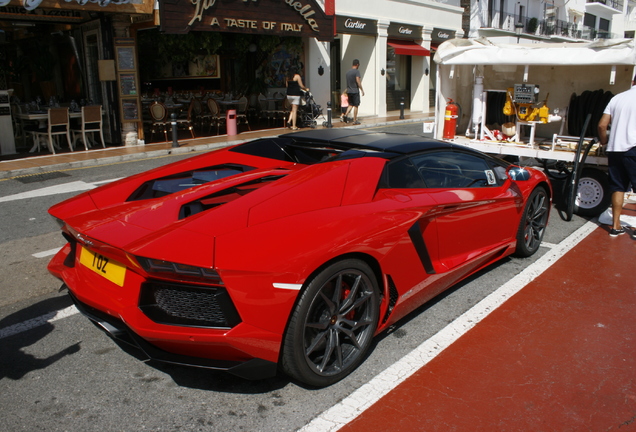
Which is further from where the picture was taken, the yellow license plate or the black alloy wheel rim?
the black alloy wheel rim

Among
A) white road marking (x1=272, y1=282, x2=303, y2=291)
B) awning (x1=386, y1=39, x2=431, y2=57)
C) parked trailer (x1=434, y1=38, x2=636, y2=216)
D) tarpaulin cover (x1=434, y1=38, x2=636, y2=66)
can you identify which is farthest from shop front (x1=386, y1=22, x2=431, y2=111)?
white road marking (x1=272, y1=282, x2=303, y2=291)

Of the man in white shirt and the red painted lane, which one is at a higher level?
the man in white shirt

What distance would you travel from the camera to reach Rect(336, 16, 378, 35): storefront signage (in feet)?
68.1

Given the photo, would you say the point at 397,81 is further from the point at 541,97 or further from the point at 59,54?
the point at 541,97

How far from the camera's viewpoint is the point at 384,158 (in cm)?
385

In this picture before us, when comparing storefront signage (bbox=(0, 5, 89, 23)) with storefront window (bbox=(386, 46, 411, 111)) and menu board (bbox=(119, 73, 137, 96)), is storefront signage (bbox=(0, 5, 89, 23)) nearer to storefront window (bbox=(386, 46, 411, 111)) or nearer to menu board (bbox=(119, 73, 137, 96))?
menu board (bbox=(119, 73, 137, 96))

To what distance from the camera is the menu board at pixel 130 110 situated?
13668mm

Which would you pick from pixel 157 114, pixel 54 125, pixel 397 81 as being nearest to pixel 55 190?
pixel 54 125

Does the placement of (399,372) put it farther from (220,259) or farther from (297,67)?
(297,67)

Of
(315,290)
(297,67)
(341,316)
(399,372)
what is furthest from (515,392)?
(297,67)

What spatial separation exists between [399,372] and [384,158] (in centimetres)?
146

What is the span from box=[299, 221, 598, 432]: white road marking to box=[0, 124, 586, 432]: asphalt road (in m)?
0.06

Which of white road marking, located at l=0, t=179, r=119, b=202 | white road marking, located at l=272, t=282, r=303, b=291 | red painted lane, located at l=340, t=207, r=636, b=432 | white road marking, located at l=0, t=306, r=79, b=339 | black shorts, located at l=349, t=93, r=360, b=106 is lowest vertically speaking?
red painted lane, located at l=340, t=207, r=636, b=432

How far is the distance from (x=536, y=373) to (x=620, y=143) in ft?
12.4
